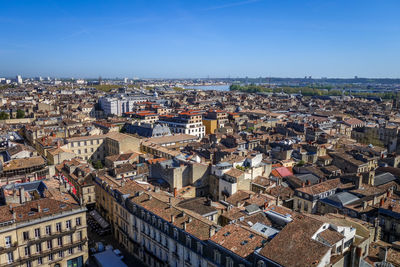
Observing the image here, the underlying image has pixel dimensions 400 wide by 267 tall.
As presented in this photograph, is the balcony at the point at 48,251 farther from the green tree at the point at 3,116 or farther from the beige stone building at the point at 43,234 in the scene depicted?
the green tree at the point at 3,116

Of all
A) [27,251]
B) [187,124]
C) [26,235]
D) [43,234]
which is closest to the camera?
[26,235]

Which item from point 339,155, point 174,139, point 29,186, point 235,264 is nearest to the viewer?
point 235,264

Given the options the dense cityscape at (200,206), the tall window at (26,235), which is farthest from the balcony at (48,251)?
the tall window at (26,235)

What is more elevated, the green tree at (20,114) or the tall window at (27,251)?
the green tree at (20,114)

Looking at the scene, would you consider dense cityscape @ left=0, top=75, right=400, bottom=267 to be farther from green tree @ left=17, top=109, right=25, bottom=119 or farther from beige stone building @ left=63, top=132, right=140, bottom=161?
green tree @ left=17, top=109, right=25, bottom=119

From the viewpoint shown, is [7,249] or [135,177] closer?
[7,249]

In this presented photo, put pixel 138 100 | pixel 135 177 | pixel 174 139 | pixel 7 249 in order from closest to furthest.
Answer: pixel 7 249
pixel 135 177
pixel 174 139
pixel 138 100

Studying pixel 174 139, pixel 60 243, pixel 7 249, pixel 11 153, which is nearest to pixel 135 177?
pixel 60 243

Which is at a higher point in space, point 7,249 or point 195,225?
point 195,225

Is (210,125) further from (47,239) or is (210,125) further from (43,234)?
(43,234)

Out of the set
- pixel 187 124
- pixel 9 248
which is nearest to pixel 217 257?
pixel 9 248

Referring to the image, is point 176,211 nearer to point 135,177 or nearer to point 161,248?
point 161,248
